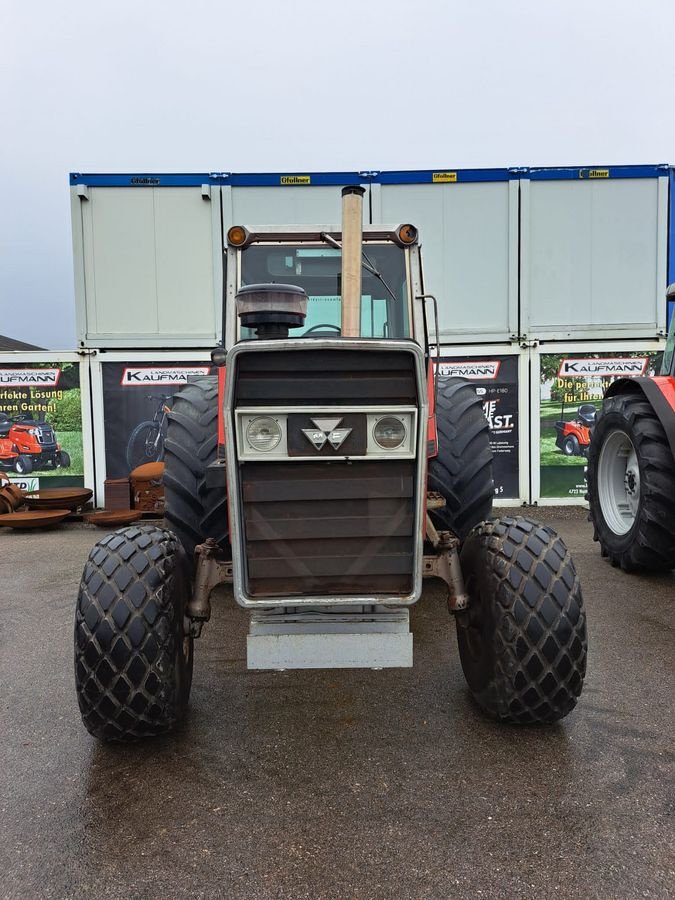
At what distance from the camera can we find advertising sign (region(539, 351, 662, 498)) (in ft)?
25.1

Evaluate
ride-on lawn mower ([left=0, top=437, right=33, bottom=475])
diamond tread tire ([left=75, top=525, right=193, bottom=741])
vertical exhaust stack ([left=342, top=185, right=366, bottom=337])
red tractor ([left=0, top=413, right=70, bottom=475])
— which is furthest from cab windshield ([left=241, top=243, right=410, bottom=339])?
ride-on lawn mower ([left=0, top=437, right=33, bottom=475])

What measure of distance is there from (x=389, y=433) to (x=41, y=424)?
258 inches

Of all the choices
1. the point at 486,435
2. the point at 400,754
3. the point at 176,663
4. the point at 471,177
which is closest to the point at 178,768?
the point at 176,663

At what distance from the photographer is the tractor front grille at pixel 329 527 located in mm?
2410

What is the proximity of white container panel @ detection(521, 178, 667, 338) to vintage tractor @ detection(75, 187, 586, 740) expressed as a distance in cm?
545

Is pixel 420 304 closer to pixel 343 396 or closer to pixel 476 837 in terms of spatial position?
pixel 343 396

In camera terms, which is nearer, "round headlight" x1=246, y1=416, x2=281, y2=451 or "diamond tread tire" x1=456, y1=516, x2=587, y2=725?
"round headlight" x1=246, y1=416, x2=281, y2=451

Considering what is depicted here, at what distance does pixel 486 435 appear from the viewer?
14.2 ft

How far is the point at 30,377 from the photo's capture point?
7.80 m

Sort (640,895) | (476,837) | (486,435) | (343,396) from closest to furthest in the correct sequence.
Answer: (640,895) → (476,837) → (343,396) → (486,435)

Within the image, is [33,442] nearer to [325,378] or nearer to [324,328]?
[324,328]

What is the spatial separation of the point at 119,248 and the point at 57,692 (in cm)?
558

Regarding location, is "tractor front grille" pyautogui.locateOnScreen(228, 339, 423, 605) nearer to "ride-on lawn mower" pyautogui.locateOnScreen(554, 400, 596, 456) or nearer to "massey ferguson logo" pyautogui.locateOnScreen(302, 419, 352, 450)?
"massey ferguson logo" pyautogui.locateOnScreen(302, 419, 352, 450)

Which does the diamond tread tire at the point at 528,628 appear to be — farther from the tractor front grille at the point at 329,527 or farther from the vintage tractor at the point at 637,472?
the vintage tractor at the point at 637,472
